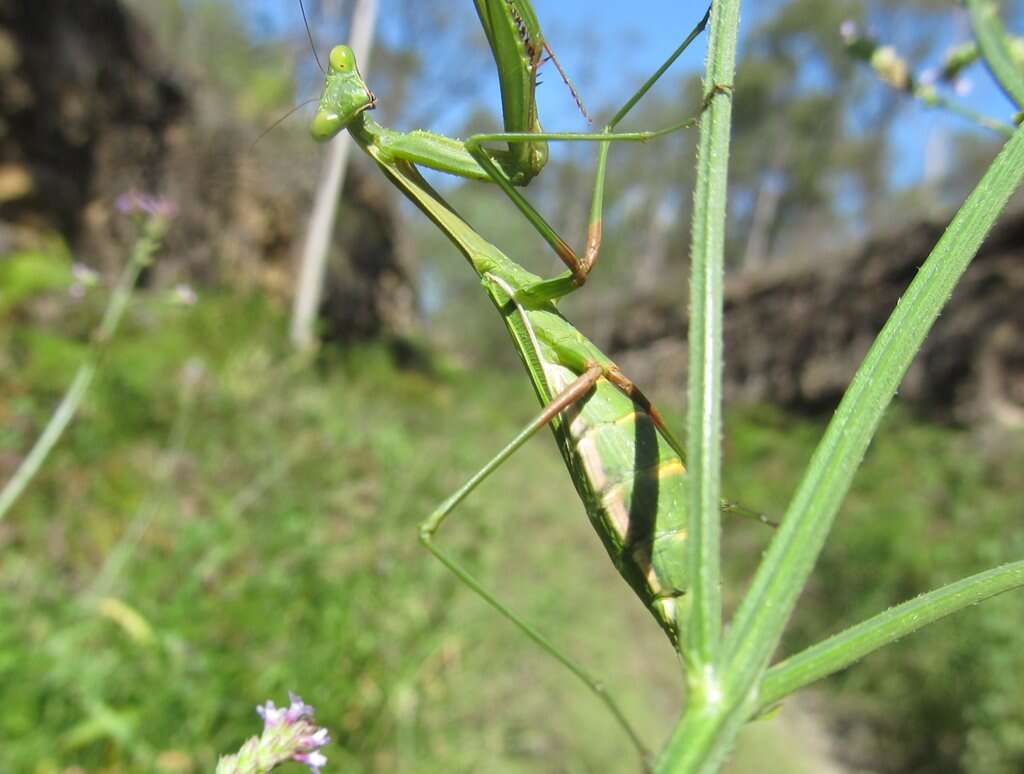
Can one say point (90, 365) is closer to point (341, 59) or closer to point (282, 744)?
point (341, 59)

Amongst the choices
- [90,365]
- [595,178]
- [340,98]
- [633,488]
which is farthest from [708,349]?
[90,365]

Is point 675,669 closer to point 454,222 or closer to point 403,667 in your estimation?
point 403,667

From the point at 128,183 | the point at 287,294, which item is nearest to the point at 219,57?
the point at 287,294

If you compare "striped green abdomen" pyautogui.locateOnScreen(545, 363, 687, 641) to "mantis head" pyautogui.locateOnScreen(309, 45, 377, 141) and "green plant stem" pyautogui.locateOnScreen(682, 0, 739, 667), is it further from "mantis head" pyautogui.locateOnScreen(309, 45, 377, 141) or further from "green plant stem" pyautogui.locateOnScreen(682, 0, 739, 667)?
"mantis head" pyautogui.locateOnScreen(309, 45, 377, 141)

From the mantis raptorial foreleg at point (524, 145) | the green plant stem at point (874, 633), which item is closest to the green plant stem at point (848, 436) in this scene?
the green plant stem at point (874, 633)

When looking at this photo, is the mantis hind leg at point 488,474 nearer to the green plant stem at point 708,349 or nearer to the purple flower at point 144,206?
the green plant stem at point 708,349
